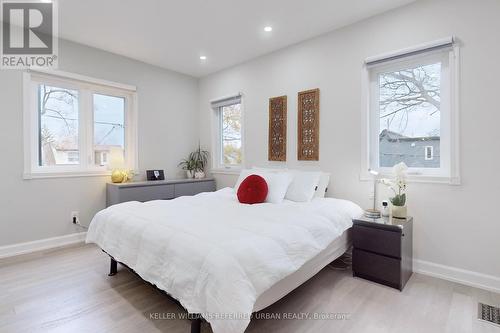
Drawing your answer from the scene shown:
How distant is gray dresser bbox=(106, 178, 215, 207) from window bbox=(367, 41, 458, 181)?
271cm

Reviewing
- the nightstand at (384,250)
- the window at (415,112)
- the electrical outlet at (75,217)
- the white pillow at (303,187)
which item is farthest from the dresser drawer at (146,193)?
the window at (415,112)

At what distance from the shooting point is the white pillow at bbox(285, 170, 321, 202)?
2879 mm

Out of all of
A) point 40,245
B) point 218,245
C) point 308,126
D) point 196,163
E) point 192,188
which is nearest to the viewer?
point 218,245

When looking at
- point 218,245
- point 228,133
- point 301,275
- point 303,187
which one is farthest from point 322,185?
point 228,133

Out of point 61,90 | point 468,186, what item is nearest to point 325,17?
point 468,186

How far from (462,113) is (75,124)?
4.50 metres

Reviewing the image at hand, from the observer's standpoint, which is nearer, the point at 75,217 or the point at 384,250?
the point at 384,250

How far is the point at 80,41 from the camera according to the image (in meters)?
3.41

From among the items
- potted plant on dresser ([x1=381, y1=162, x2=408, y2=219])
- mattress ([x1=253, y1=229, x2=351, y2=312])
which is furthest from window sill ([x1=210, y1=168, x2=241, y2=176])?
potted plant on dresser ([x1=381, y1=162, x2=408, y2=219])

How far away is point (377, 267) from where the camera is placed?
91.3 inches

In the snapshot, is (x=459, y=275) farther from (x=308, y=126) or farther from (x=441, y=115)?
(x=308, y=126)

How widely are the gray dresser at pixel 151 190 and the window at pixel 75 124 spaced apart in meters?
0.46

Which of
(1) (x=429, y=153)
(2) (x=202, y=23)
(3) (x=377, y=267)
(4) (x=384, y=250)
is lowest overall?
(3) (x=377, y=267)

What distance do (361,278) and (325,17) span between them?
275 cm
